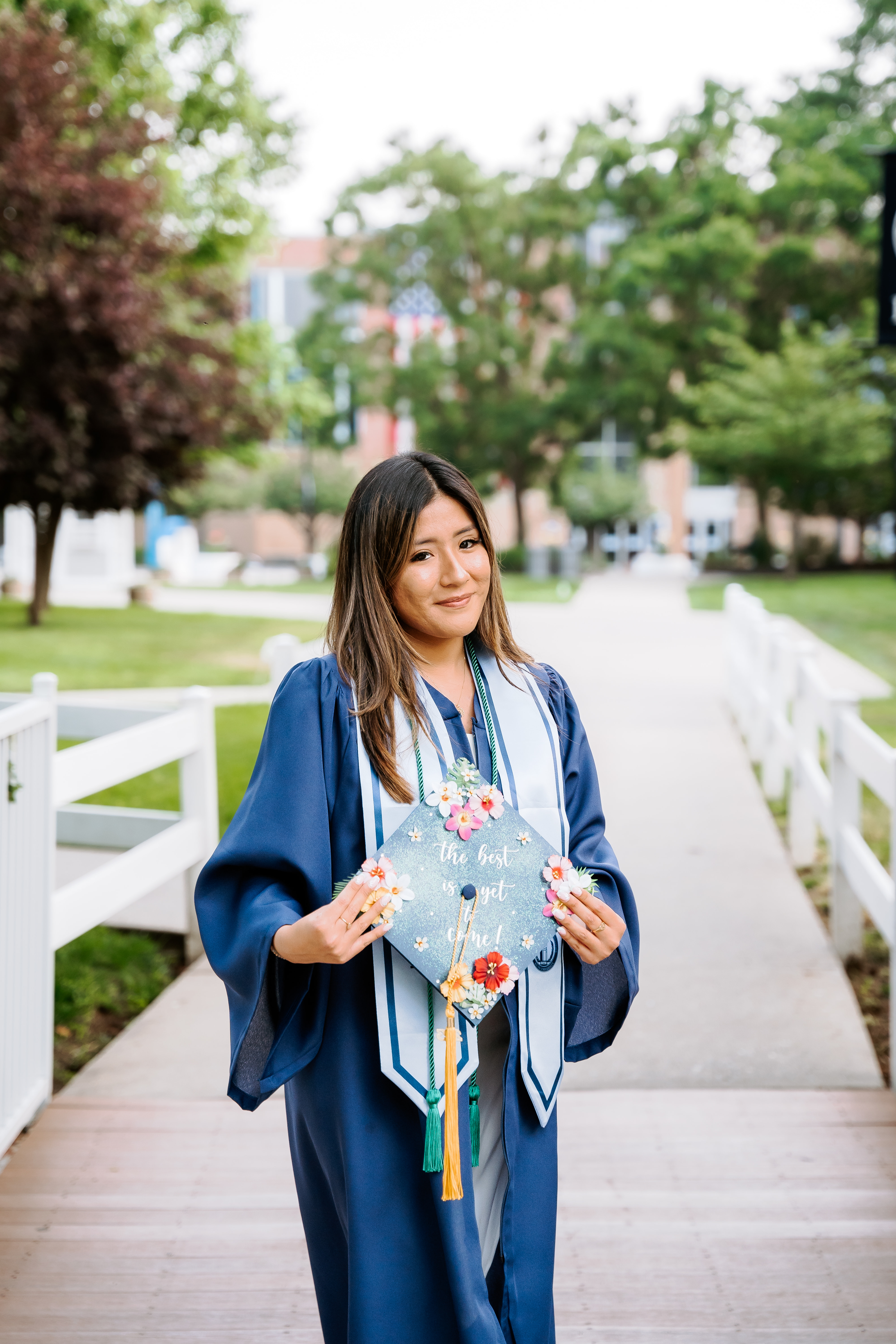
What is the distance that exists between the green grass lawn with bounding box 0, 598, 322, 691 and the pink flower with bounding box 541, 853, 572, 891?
37.7 feet

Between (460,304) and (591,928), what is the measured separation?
43338 mm

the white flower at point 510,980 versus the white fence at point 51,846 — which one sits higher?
the white flower at point 510,980

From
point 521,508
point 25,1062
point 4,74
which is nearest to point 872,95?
point 521,508

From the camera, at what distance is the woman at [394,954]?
1.98m

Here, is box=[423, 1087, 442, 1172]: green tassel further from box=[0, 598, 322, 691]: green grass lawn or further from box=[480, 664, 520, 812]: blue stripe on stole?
box=[0, 598, 322, 691]: green grass lawn

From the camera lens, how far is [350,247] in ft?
144

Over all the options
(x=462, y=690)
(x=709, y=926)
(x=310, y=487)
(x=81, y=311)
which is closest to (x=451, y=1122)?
(x=462, y=690)

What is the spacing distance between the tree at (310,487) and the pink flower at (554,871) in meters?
52.7

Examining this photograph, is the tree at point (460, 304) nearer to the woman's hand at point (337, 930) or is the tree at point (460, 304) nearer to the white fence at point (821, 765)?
the white fence at point (821, 765)

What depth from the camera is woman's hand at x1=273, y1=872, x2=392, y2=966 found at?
1.82 metres

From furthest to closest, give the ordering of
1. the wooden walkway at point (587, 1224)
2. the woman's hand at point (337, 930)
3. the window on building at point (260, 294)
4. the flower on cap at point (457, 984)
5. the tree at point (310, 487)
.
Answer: the window on building at point (260, 294) → the tree at point (310, 487) → the wooden walkway at point (587, 1224) → the flower on cap at point (457, 984) → the woman's hand at point (337, 930)

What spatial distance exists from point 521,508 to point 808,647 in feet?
119

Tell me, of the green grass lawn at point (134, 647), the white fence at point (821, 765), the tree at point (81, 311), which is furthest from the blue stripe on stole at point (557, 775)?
the tree at point (81, 311)

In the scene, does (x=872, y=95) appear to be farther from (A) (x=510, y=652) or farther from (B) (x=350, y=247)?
(A) (x=510, y=652)
